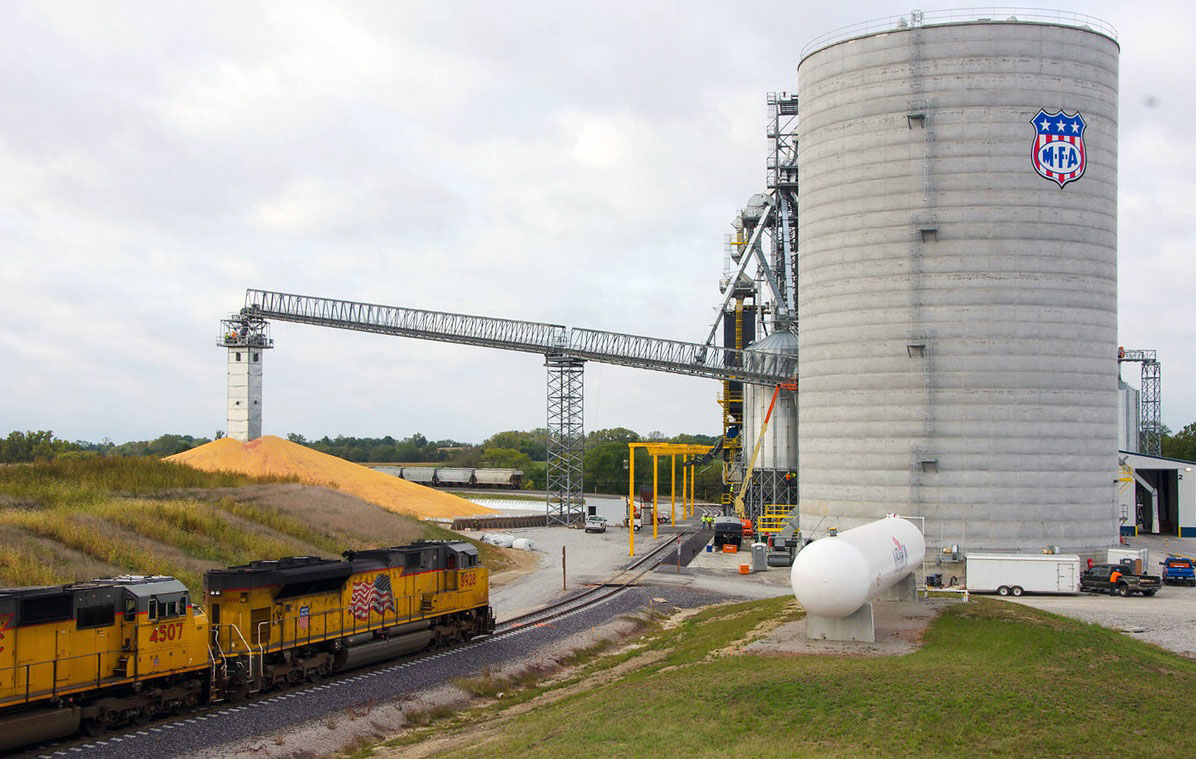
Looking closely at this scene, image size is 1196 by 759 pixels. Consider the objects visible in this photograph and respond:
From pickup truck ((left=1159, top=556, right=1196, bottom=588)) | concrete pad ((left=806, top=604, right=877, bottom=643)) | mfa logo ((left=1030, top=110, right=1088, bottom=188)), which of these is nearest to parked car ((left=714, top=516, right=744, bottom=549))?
pickup truck ((left=1159, top=556, right=1196, bottom=588))

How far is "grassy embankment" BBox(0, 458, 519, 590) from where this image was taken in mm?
29109

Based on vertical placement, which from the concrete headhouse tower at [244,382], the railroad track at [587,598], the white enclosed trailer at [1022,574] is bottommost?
the railroad track at [587,598]

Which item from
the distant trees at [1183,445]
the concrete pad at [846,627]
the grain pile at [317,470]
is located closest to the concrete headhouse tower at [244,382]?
the grain pile at [317,470]

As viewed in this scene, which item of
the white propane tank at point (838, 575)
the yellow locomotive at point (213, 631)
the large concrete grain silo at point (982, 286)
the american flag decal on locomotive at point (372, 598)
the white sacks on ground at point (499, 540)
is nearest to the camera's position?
the yellow locomotive at point (213, 631)

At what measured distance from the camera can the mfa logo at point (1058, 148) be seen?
4362 centimetres

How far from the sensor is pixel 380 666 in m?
24.8

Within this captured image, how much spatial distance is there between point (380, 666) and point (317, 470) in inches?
1632

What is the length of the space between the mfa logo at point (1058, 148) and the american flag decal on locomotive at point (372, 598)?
36128 mm

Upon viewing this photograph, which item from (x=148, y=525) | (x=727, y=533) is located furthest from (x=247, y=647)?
(x=727, y=533)

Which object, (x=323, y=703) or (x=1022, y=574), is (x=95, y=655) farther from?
(x=1022, y=574)

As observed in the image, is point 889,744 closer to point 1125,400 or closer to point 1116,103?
point 1116,103

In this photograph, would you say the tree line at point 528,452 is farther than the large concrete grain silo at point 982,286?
Yes

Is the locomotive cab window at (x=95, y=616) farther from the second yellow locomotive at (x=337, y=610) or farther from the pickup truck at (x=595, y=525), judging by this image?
the pickup truck at (x=595, y=525)

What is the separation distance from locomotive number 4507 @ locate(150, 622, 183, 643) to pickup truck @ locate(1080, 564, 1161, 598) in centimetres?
3601
